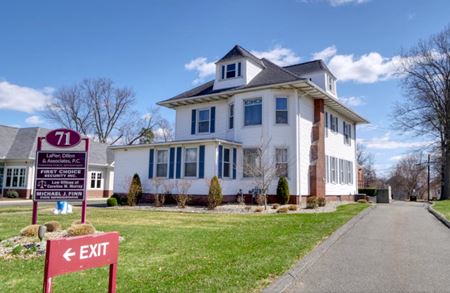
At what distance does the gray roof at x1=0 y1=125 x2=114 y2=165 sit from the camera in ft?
103

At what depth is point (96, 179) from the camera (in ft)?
120

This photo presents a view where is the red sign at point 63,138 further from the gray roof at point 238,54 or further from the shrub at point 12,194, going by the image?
the shrub at point 12,194

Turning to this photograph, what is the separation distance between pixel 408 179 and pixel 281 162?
5468 cm

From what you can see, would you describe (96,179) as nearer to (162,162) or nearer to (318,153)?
(162,162)

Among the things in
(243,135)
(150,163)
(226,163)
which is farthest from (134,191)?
(243,135)

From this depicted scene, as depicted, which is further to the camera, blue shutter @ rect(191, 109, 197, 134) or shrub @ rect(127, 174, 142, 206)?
blue shutter @ rect(191, 109, 197, 134)

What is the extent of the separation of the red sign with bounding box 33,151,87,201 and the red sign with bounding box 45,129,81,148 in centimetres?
42

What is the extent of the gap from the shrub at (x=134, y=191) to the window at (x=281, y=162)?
27.1 feet

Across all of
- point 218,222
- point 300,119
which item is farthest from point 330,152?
point 218,222

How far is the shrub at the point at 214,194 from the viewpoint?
1772 centimetres

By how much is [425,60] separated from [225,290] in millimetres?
33732

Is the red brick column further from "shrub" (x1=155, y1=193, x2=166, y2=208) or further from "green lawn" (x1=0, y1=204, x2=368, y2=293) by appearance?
"green lawn" (x1=0, y1=204, x2=368, y2=293)

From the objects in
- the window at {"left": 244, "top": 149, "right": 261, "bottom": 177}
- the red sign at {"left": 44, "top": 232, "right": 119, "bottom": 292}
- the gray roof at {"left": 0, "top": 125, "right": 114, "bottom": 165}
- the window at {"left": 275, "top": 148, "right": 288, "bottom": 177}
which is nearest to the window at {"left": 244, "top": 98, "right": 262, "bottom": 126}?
the window at {"left": 244, "top": 149, "right": 261, "bottom": 177}

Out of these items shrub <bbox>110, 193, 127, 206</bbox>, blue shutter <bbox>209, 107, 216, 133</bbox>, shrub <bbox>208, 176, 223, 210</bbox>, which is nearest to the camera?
shrub <bbox>208, 176, 223, 210</bbox>
